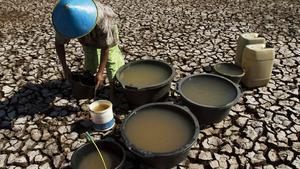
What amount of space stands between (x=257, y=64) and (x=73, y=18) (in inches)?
114

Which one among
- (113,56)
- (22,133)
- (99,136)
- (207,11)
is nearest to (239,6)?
(207,11)

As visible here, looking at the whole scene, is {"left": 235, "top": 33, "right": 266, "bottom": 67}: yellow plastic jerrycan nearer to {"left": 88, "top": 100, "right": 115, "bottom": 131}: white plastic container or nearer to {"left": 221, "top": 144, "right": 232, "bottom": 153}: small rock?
{"left": 221, "top": 144, "right": 232, "bottom": 153}: small rock

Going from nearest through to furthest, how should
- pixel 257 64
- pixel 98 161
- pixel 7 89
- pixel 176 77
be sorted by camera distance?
pixel 98 161
pixel 257 64
pixel 7 89
pixel 176 77

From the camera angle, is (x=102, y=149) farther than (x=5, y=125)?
No

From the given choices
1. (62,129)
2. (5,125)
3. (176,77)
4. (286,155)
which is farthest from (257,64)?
(5,125)

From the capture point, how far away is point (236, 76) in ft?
15.0

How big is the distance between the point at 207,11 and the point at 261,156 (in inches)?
191

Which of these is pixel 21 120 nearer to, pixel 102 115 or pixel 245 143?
pixel 102 115

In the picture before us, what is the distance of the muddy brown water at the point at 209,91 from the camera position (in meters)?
4.04

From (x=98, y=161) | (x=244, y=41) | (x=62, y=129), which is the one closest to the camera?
(x=98, y=161)

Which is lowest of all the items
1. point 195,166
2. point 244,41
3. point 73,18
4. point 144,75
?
point 195,166

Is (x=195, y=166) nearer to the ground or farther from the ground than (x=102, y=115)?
nearer to the ground

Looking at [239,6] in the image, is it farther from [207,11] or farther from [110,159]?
[110,159]

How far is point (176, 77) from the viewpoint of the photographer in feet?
17.2
